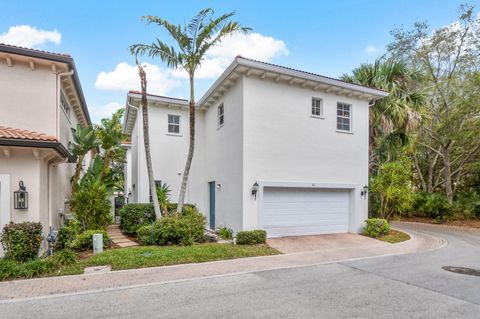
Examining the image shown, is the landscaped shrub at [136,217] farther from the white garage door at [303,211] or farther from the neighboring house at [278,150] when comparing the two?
the white garage door at [303,211]

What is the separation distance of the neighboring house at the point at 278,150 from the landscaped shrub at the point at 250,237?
0.57m

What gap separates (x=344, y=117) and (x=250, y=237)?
7.04m

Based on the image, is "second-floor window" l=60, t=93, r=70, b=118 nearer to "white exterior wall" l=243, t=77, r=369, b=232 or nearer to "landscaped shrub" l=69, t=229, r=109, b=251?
"landscaped shrub" l=69, t=229, r=109, b=251

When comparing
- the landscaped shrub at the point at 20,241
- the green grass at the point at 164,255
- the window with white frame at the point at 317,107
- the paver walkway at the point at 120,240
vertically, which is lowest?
the paver walkway at the point at 120,240

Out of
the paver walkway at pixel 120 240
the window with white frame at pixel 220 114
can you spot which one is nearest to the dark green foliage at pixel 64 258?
the paver walkway at pixel 120 240

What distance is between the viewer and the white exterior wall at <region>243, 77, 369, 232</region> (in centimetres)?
1139

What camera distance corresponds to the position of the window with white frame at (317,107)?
42.1 feet

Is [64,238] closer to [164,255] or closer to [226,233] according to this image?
[164,255]

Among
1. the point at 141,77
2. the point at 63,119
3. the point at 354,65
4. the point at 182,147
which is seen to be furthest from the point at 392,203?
the point at 63,119

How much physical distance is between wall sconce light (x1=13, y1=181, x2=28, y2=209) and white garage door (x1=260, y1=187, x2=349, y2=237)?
297 inches

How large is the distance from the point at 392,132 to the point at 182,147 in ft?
37.0

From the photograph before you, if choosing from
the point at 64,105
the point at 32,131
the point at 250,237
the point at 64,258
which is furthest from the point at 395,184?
the point at 64,105

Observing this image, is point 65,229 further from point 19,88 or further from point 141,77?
point 141,77

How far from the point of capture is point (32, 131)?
390 inches
